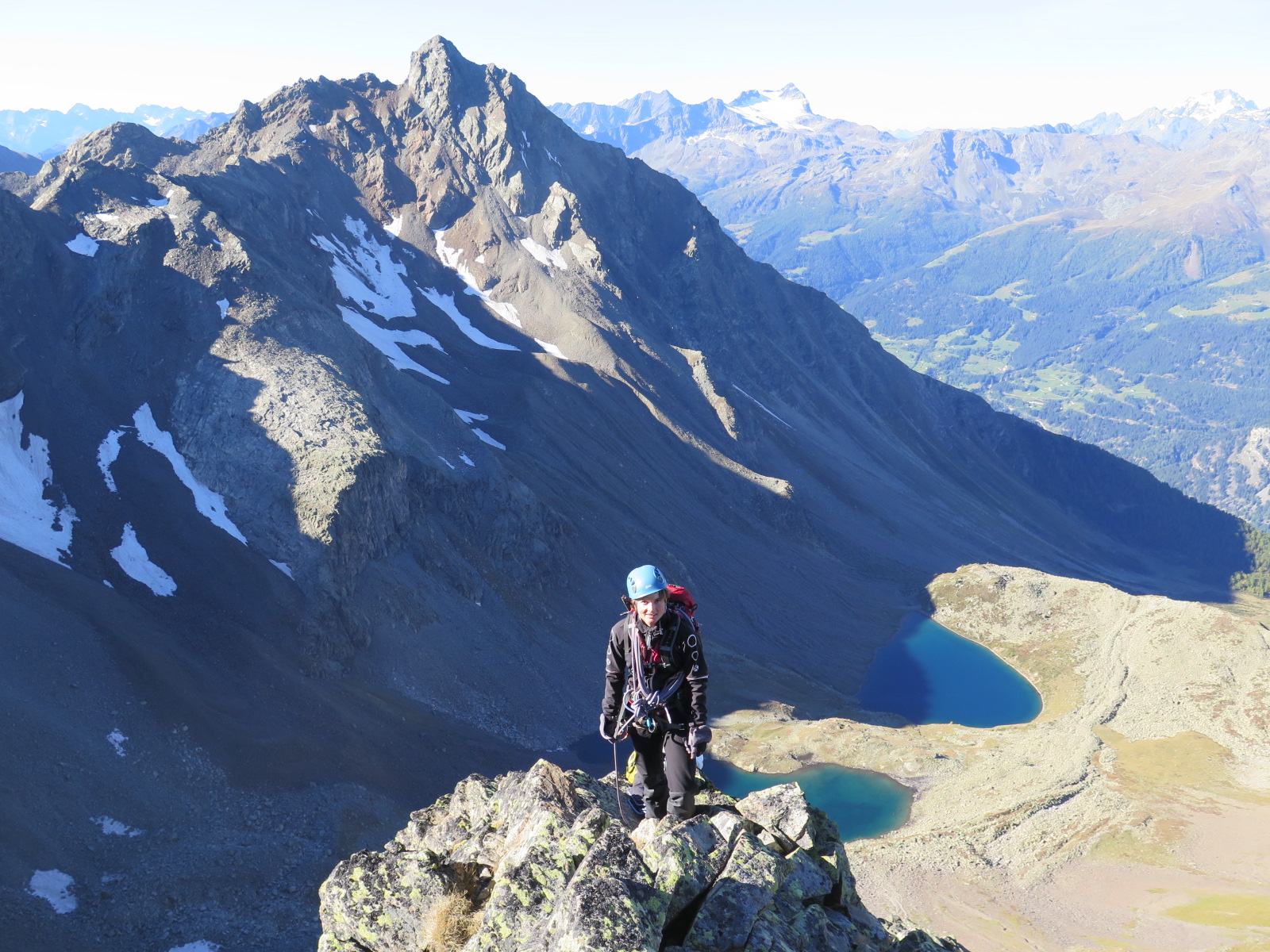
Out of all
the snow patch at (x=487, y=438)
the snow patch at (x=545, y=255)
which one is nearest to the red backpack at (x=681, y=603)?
the snow patch at (x=487, y=438)

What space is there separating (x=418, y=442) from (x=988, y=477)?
13950 cm

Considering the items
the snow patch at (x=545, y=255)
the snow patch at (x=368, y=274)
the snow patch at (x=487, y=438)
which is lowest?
the snow patch at (x=487, y=438)

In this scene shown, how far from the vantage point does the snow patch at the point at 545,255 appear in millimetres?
146750

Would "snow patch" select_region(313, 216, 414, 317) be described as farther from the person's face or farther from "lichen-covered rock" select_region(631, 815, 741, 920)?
"lichen-covered rock" select_region(631, 815, 741, 920)

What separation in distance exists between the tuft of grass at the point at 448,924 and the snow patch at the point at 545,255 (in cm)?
13678

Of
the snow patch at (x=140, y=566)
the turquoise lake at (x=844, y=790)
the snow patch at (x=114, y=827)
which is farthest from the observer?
the turquoise lake at (x=844, y=790)

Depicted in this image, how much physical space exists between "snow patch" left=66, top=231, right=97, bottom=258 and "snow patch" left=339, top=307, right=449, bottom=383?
91.6 feet

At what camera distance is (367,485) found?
250ft

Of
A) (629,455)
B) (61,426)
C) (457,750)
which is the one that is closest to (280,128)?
(629,455)

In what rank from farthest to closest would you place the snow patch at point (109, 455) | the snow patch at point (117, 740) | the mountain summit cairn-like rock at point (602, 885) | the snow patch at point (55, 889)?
1. the snow patch at point (109, 455)
2. the snow patch at point (117, 740)
3. the snow patch at point (55, 889)
4. the mountain summit cairn-like rock at point (602, 885)

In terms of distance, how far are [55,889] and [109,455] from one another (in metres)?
40.8

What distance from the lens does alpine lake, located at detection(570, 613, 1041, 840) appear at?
234 ft

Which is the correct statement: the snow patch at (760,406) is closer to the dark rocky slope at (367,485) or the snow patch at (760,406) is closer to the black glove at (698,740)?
the dark rocky slope at (367,485)

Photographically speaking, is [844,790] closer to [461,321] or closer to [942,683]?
[942,683]
